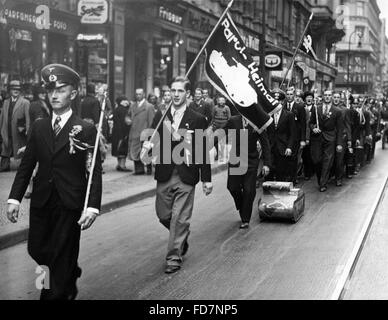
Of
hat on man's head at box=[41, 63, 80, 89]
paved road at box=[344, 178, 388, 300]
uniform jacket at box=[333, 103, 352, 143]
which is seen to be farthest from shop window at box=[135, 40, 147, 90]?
hat on man's head at box=[41, 63, 80, 89]

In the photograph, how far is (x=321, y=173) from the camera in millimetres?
12672

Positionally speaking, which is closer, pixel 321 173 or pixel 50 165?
pixel 50 165

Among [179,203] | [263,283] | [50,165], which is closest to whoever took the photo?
[50,165]

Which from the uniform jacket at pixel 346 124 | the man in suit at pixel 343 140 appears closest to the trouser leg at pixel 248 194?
the man in suit at pixel 343 140

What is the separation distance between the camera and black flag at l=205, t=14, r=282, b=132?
7711mm

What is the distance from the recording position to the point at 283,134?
11.5 meters

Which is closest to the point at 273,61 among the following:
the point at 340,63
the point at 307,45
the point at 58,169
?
the point at 307,45

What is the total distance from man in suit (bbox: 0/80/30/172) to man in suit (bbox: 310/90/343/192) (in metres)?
5.63

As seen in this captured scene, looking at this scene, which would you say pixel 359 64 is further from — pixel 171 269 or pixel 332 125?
pixel 171 269

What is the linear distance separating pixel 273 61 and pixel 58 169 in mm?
19599

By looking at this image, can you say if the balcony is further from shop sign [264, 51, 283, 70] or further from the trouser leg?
the trouser leg

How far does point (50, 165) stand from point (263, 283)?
234 centimetres
